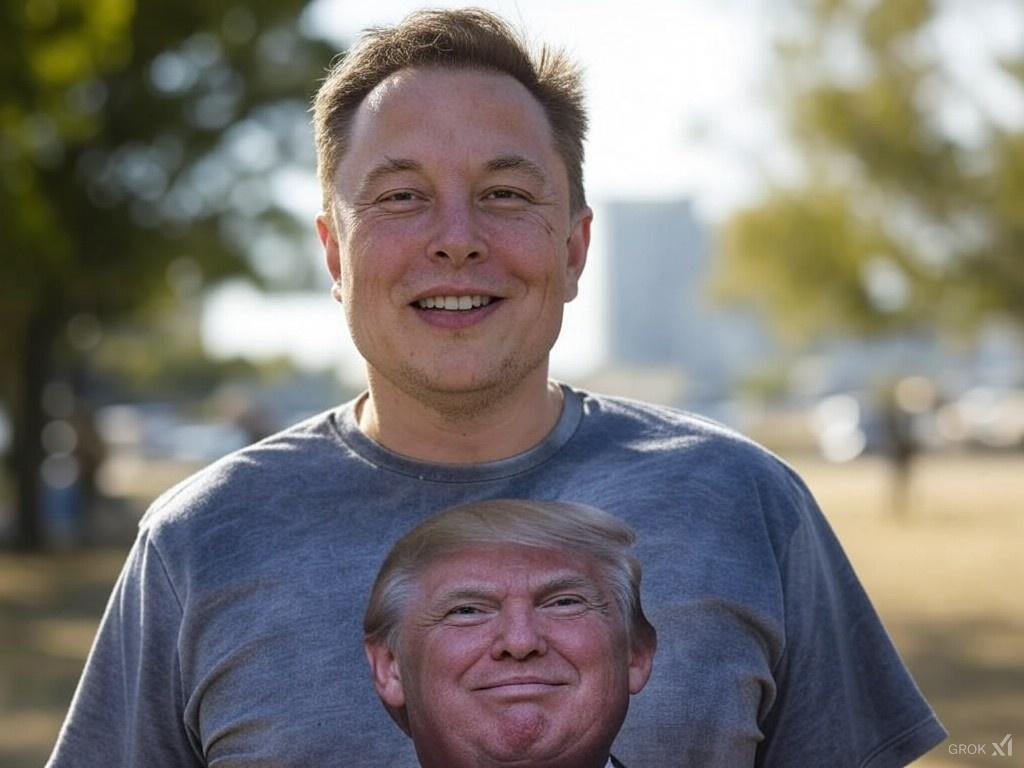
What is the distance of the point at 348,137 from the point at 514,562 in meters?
0.74

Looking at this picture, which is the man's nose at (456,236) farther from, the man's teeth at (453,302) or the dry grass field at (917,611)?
the dry grass field at (917,611)

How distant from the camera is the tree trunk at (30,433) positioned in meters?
21.7

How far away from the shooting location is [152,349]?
63969 mm

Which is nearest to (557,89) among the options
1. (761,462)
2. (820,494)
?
(761,462)

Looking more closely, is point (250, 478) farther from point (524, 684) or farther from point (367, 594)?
point (524, 684)

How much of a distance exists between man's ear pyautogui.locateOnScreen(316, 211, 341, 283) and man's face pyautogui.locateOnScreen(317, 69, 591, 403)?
0.31 feet

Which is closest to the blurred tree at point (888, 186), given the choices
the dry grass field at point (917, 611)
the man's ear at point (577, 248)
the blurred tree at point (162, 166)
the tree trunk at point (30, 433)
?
the dry grass field at point (917, 611)

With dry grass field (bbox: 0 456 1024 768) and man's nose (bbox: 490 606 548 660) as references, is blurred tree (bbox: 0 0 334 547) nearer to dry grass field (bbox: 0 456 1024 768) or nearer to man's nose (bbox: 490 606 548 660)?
dry grass field (bbox: 0 456 1024 768)

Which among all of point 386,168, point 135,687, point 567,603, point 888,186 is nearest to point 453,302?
point 386,168

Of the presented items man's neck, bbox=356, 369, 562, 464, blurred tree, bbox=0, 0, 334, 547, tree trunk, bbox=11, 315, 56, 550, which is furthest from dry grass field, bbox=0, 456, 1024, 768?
man's neck, bbox=356, 369, 562, 464

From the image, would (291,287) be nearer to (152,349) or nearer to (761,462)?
(761,462)

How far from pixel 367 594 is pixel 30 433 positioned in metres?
20.4

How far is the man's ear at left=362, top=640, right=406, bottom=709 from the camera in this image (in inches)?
96.9

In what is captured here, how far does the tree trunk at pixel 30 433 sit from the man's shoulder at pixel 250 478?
781 inches
